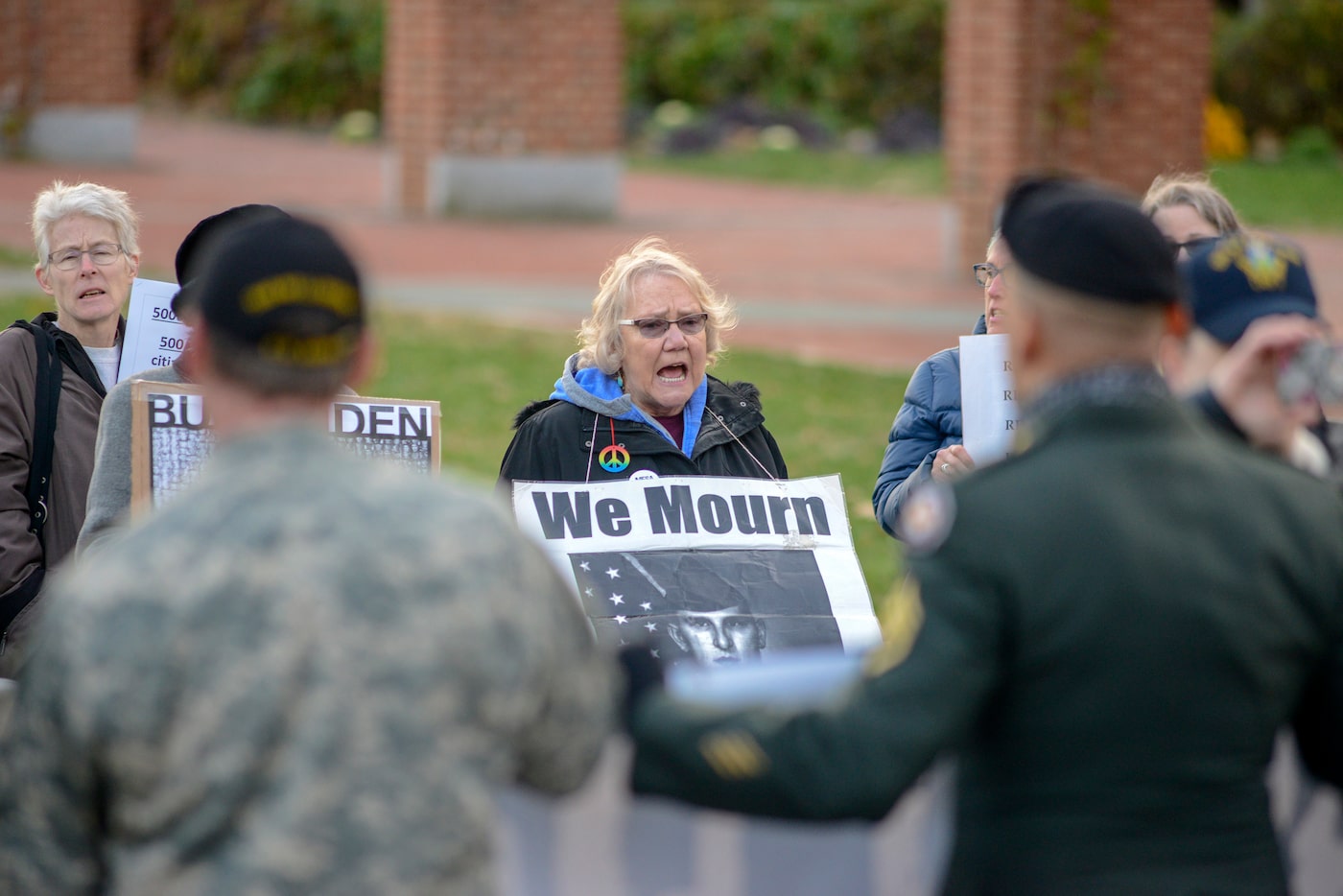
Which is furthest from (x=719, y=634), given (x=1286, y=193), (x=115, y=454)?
(x=1286, y=193)

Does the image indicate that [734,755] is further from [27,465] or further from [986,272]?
[27,465]

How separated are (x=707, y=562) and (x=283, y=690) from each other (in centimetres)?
222

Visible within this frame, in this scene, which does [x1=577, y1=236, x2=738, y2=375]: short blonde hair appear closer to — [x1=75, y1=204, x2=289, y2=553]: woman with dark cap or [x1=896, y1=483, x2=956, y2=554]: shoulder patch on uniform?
[x1=75, y1=204, x2=289, y2=553]: woman with dark cap

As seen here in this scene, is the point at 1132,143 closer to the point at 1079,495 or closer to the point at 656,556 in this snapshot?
the point at 656,556

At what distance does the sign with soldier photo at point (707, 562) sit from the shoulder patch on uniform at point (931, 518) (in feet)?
5.58

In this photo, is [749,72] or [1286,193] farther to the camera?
[749,72]

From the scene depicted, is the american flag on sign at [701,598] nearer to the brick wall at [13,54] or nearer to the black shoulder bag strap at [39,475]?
the black shoulder bag strap at [39,475]

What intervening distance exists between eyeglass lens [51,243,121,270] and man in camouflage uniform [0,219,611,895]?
2740 millimetres

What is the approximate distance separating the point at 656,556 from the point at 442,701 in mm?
2093

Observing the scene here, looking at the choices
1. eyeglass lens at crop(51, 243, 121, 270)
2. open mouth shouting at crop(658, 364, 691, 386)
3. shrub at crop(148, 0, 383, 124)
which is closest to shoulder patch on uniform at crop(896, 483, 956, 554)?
open mouth shouting at crop(658, 364, 691, 386)

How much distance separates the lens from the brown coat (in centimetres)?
429

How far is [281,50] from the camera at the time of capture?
35.9 metres

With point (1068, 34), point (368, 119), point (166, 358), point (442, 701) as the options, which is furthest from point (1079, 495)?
point (368, 119)

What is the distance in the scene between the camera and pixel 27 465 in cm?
435
